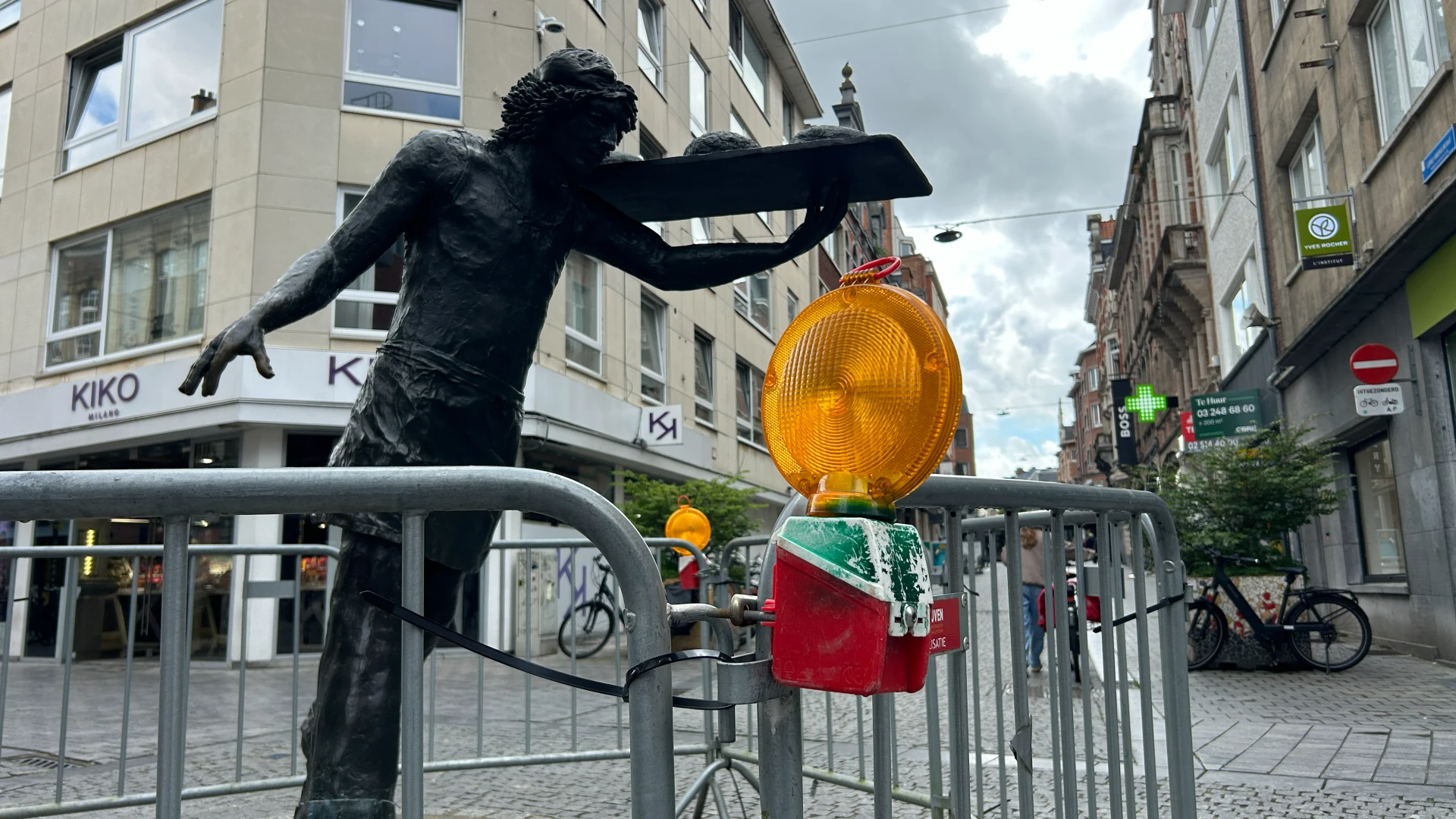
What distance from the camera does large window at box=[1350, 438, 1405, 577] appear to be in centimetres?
1206

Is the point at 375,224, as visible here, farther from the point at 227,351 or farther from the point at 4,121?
the point at 4,121

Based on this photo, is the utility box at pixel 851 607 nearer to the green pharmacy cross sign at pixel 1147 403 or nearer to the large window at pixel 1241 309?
the large window at pixel 1241 309

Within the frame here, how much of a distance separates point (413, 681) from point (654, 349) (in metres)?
17.9

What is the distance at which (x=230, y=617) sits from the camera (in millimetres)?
4820

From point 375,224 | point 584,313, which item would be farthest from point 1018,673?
point 584,313

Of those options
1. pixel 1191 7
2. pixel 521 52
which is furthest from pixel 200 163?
pixel 1191 7

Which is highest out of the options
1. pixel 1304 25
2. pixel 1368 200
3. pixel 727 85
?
pixel 727 85

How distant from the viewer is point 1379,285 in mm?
10953

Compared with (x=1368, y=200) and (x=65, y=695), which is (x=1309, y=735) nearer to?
(x=65, y=695)

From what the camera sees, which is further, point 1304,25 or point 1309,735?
point 1304,25

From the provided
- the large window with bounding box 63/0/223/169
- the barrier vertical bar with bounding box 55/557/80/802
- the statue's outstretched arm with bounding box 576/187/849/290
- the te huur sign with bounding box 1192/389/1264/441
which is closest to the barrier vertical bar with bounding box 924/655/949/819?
the statue's outstretched arm with bounding box 576/187/849/290

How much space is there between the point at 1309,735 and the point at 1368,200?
7.31m

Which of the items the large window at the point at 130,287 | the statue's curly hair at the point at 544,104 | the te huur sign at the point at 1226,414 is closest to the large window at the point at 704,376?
the te huur sign at the point at 1226,414

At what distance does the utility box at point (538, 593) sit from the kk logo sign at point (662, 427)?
412 inches
